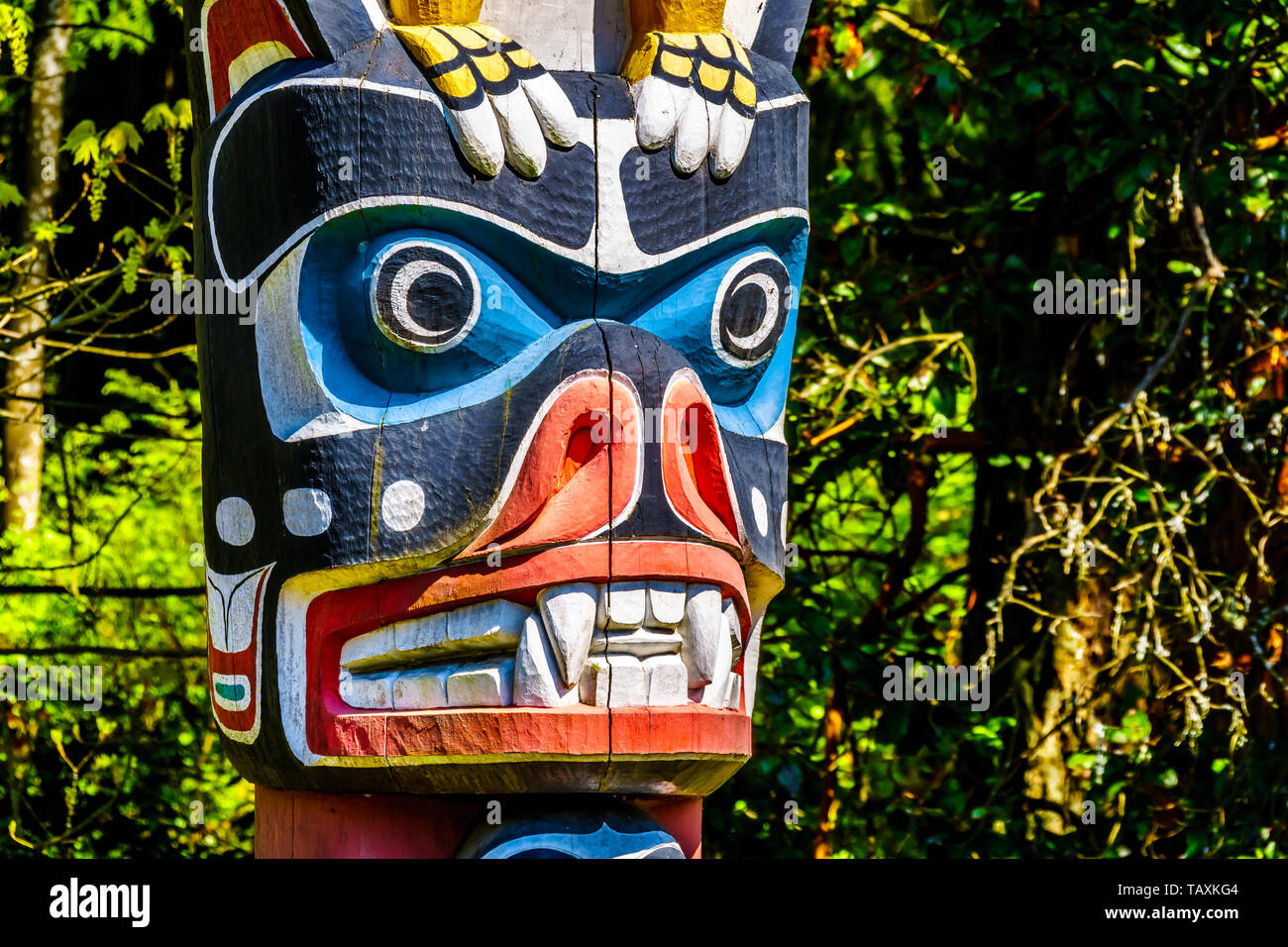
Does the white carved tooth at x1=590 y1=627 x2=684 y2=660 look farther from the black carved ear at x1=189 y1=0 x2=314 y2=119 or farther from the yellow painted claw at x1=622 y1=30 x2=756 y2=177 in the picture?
the black carved ear at x1=189 y1=0 x2=314 y2=119

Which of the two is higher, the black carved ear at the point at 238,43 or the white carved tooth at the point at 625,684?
the black carved ear at the point at 238,43

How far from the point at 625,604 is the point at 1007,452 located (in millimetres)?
2730

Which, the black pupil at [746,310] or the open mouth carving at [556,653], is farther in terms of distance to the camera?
the black pupil at [746,310]

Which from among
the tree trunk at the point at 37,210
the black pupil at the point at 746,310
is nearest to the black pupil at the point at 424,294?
the black pupil at the point at 746,310

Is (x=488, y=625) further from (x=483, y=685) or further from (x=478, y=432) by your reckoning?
(x=478, y=432)

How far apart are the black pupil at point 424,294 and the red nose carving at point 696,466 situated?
390 mm

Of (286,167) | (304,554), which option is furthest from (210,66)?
(304,554)

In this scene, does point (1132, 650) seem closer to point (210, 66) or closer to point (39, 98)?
point (210, 66)

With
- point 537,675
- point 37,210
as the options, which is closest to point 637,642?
point 537,675

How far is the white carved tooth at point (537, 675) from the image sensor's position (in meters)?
2.56

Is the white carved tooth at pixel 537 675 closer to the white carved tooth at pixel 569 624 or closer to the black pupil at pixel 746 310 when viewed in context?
the white carved tooth at pixel 569 624

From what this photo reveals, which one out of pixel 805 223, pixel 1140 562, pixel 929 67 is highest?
pixel 929 67

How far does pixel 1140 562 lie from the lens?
187 inches

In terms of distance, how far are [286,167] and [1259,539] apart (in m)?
3.22
